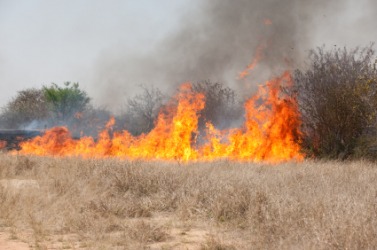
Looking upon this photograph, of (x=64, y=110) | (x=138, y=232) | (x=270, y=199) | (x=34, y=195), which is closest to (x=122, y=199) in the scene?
(x=34, y=195)

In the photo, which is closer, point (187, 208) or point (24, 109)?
point (187, 208)

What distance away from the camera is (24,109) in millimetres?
37125

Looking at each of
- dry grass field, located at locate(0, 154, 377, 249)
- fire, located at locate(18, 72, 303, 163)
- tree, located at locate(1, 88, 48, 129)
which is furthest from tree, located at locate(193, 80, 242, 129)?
tree, located at locate(1, 88, 48, 129)

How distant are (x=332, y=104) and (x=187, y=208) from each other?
10465 mm

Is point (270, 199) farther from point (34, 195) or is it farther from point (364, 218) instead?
point (34, 195)

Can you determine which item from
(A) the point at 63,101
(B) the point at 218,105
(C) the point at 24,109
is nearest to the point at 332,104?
(B) the point at 218,105

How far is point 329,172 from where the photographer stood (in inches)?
398

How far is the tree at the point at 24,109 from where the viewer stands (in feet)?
117

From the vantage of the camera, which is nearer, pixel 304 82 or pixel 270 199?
pixel 270 199

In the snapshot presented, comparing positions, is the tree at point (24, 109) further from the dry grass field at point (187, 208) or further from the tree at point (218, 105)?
the dry grass field at point (187, 208)

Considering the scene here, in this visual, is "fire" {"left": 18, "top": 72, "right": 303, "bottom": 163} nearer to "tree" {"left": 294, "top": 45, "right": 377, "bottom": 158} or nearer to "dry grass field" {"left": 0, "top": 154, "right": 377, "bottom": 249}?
"tree" {"left": 294, "top": 45, "right": 377, "bottom": 158}

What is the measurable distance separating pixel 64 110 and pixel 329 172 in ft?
78.3

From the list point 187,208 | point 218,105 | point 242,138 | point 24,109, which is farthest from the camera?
point 24,109

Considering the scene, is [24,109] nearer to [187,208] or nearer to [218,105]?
[218,105]
